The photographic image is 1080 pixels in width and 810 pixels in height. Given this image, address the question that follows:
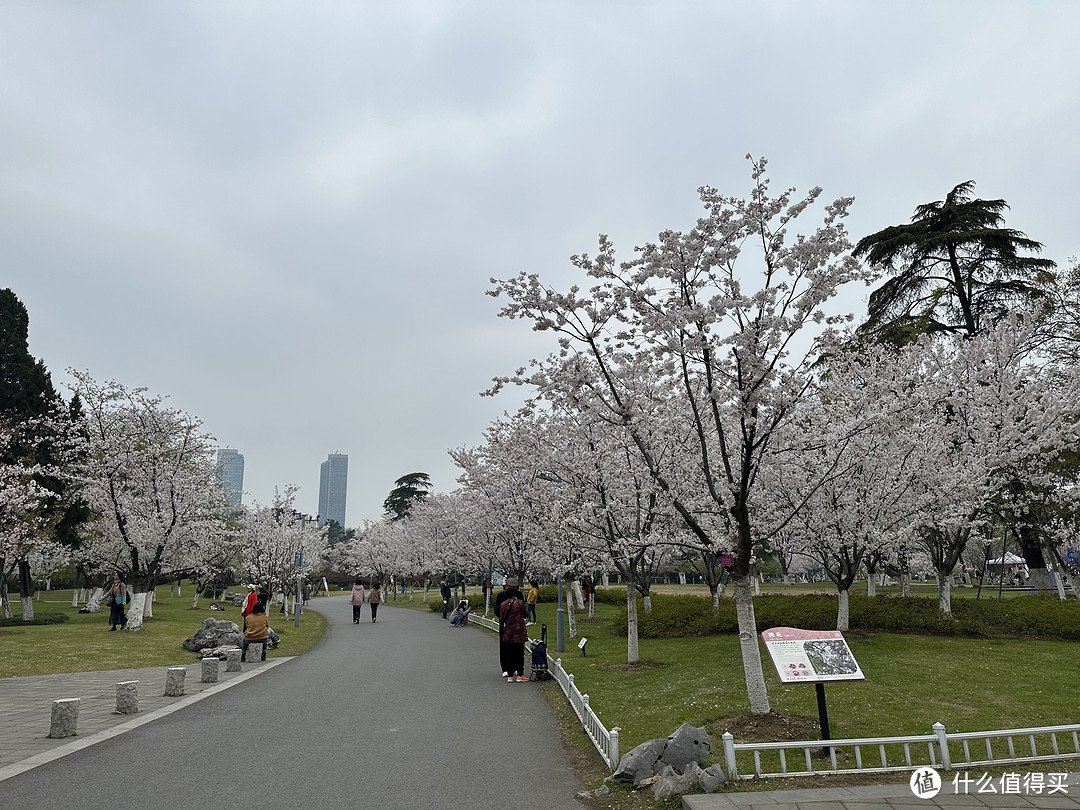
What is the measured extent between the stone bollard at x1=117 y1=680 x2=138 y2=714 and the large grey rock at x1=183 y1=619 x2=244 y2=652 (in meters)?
8.10

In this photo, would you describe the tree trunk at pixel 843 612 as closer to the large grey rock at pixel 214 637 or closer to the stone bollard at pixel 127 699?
the stone bollard at pixel 127 699

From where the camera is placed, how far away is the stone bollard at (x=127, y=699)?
403 inches

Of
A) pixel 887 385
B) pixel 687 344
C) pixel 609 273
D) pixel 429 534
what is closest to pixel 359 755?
pixel 687 344

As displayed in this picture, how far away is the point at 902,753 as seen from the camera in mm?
7168

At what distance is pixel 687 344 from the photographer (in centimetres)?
893

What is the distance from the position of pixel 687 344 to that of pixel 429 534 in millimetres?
39468

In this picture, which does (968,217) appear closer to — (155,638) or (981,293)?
(981,293)

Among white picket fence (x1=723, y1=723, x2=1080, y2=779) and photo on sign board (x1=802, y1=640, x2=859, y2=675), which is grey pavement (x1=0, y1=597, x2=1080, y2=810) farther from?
photo on sign board (x1=802, y1=640, x2=859, y2=675)

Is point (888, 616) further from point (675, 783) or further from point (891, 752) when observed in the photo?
point (675, 783)

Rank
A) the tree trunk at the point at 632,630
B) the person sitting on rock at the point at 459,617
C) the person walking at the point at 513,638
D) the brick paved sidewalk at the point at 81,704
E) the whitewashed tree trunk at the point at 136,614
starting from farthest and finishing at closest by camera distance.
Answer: the person sitting on rock at the point at 459,617
the whitewashed tree trunk at the point at 136,614
the tree trunk at the point at 632,630
the person walking at the point at 513,638
the brick paved sidewalk at the point at 81,704

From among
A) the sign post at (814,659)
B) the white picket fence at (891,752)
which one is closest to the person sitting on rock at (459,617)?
the white picket fence at (891,752)

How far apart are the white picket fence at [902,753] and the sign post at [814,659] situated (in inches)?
20.5

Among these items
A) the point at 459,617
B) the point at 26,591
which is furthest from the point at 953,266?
the point at 26,591

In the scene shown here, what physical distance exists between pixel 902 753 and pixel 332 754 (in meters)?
6.52
